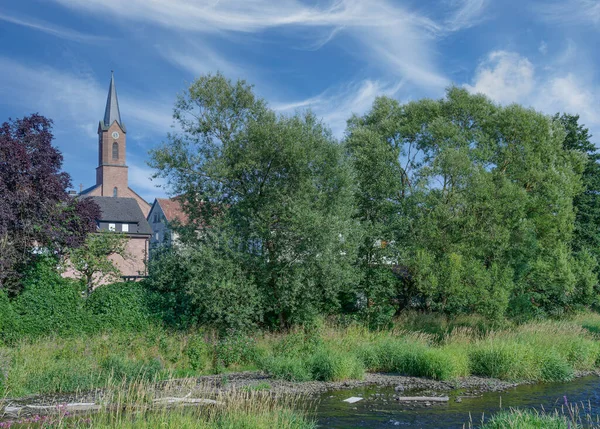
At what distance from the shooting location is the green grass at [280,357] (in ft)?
52.0

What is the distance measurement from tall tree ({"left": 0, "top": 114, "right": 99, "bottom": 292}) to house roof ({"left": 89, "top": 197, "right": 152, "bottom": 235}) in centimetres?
4124

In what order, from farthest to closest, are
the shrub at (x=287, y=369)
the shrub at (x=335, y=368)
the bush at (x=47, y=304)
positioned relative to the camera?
the bush at (x=47, y=304) < the shrub at (x=335, y=368) < the shrub at (x=287, y=369)

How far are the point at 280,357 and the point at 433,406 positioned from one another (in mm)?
5394

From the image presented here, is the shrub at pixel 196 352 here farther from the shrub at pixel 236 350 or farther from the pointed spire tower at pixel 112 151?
the pointed spire tower at pixel 112 151

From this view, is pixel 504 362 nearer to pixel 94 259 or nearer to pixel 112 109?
pixel 94 259

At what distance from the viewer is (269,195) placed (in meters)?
22.2

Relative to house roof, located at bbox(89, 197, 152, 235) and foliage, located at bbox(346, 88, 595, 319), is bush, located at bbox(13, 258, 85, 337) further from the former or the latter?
house roof, located at bbox(89, 197, 152, 235)

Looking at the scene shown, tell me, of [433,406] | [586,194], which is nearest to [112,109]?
[586,194]

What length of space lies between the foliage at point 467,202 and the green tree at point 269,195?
2940 mm

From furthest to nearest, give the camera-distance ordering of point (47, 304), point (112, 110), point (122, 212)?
1. point (112, 110)
2. point (122, 212)
3. point (47, 304)

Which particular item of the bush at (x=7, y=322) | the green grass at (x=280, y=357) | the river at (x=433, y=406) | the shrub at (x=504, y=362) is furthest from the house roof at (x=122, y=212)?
the river at (x=433, y=406)

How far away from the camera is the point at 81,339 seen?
18.5m

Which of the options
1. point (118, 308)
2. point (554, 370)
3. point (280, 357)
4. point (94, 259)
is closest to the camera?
point (280, 357)

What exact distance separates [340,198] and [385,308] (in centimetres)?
644
